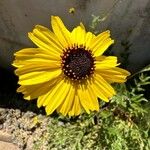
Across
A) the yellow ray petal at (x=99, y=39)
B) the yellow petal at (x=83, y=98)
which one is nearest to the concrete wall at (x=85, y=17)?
the yellow ray petal at (x=99, y=39)

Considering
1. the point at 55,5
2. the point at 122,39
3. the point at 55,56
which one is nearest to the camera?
the point at 55,56

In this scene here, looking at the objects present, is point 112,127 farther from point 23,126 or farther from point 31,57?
point 31,57

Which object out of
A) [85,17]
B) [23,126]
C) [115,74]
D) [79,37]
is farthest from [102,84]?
[23,126]

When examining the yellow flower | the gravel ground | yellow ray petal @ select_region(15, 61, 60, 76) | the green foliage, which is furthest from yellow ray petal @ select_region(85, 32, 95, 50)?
the gravel ground

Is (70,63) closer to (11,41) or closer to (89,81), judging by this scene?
(89,81)

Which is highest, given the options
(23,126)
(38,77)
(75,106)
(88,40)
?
(88,40)


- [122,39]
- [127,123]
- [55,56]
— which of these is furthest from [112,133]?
[55,56]
